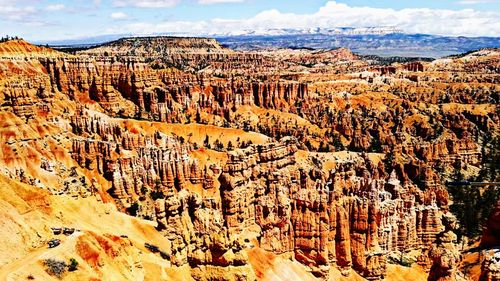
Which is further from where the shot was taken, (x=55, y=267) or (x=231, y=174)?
(x=231, y=174)

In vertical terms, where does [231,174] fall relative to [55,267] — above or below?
below

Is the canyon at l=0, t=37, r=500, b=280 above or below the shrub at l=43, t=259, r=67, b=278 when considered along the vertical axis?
below

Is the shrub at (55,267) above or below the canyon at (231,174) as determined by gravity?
above

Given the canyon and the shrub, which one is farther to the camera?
the canyon

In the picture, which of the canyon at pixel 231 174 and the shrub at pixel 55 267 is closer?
the shrub at pixel 55 267
